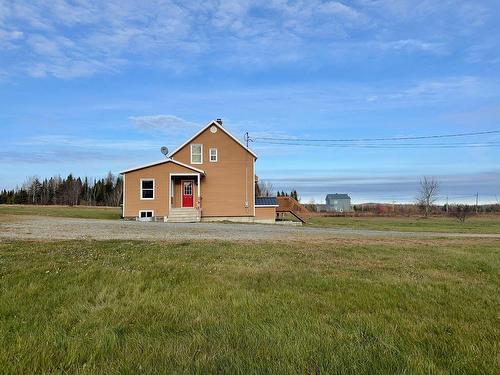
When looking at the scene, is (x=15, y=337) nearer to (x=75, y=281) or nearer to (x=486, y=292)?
(x=75, y=281)

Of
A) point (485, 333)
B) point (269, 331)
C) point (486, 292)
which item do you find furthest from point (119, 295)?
point (486, 292)

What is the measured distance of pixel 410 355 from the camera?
3.71 metres

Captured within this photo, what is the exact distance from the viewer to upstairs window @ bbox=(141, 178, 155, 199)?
30375 millimetres

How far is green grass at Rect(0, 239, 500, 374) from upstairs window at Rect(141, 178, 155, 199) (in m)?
21.6

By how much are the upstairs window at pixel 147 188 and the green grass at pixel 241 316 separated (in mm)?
21623

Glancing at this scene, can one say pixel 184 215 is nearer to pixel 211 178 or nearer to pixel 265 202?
pixel 211 178

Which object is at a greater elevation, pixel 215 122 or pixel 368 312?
pixel 215 122

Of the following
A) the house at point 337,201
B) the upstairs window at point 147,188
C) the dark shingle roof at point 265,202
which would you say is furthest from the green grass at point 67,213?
the house at point 337,201

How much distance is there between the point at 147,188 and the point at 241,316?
1044 inches

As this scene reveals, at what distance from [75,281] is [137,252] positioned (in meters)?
3.41

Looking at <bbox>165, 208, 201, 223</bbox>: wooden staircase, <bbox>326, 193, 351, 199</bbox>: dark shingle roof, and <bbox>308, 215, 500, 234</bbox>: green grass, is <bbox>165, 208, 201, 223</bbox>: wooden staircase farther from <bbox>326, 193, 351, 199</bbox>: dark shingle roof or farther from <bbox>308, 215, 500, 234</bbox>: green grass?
<bbox>326, 193, 351, 199</bbox>: dark shingle roof

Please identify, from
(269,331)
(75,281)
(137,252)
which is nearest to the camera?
(269,331)

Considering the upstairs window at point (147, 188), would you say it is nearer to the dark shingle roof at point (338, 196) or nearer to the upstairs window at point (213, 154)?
the upstairs window at point (213, 154)

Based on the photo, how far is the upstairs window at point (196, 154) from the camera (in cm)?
3231
